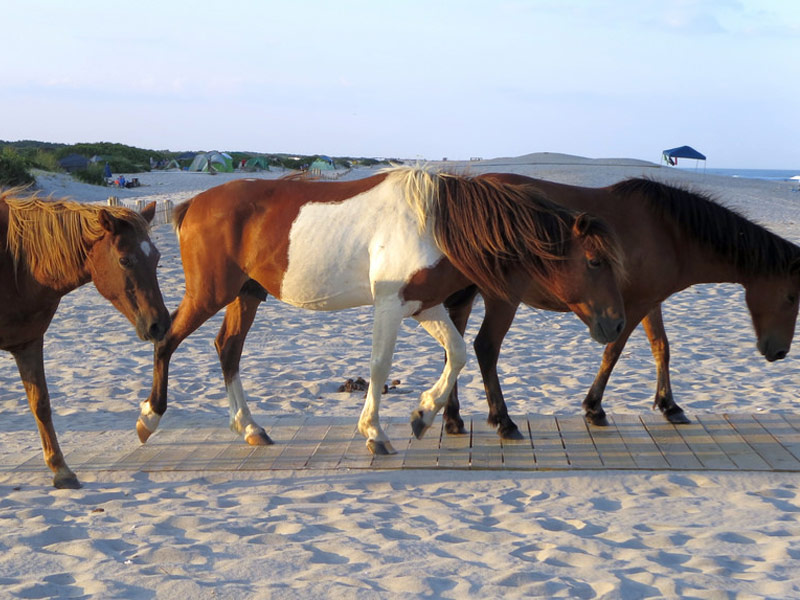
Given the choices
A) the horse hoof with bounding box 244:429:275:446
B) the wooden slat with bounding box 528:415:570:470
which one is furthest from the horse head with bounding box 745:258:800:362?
the horse hoof with bounding box 244:429:275:446

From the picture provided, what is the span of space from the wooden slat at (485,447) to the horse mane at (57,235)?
2.29m

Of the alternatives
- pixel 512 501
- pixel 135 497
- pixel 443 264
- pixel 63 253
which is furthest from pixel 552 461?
pixel 63 253

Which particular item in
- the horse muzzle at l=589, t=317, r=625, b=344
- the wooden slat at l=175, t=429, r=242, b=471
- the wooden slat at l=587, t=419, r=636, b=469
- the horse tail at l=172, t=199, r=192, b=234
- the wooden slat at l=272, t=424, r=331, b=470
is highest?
the horse tail at l=172, t=199, r=192, b=234

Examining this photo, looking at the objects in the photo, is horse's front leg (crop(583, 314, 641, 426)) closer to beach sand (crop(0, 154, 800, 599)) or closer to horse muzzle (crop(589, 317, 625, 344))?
beach sand (crop(0, 154, 800, 599))

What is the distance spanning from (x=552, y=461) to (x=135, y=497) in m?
2.35

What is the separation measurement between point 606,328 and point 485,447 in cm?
110

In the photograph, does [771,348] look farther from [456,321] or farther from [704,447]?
[456,321]

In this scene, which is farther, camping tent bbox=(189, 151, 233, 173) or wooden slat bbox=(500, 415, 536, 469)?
camping tent bbox=(189, 151, 233, 173)

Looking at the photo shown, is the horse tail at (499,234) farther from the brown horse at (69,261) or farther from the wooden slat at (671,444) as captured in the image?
the brown horse at (69,261)

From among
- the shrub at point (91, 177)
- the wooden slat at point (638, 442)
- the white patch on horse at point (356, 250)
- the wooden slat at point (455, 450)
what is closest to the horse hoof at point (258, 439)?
the white patch on horse at point (356, 250)

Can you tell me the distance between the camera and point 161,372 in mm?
5324

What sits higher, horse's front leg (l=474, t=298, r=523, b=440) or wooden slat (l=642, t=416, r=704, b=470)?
horse's front leg (l=474, t=298, r=523, b=440)

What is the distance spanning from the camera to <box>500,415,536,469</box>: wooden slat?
16.3 feet

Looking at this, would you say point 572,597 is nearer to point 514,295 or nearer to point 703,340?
point 514,295
